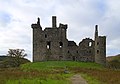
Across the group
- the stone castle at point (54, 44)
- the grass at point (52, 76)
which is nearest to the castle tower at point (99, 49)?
the stone castle at point (54, 44)

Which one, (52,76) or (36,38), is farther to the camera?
(36,38)

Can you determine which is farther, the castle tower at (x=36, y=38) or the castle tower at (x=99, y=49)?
the castle tower at (x=99, y=49)

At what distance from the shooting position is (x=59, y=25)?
76750 mm

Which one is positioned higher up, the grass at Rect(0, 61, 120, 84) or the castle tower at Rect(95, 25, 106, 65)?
the castle tower at Rect(95, 25, 106, 65)

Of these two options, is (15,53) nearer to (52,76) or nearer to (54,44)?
(54,44)

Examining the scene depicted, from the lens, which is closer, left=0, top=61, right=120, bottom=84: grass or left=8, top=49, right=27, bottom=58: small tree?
left=0, top=61, right=120, bottom=84: grass

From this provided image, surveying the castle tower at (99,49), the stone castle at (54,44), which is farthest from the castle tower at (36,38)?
the castle tower at (99,49)

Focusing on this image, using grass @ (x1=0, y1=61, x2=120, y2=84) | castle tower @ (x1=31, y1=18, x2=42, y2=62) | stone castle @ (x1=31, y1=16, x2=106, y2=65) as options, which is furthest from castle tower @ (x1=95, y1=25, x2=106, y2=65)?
castle tower @ (x1=31, y1=18, x2=42, y2=62)

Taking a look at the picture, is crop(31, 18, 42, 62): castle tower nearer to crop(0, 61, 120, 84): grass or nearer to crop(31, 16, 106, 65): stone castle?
crop(31, 16, 106, 65): stone castle

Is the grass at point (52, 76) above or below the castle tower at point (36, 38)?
below

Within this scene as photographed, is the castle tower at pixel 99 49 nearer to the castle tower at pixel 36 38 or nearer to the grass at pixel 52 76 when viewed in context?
the grass at pixel 52 76

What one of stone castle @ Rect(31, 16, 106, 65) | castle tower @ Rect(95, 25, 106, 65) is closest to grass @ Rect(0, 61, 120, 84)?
stone castle @ Rect(31, 16, 106, 65)

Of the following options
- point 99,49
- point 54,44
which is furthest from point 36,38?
point 99,49

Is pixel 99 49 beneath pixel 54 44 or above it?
beneath
